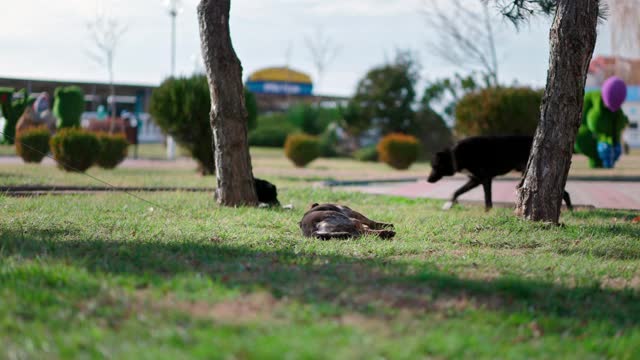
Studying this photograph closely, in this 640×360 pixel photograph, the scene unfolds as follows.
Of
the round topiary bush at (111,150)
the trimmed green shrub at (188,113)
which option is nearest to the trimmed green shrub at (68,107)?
the round topiary bush at (111,150)

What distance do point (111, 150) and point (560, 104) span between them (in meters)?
14.8

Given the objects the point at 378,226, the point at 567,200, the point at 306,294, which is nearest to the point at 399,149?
the point at 567,200

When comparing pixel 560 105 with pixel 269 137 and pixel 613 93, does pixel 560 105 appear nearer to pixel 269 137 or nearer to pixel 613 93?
pixel 613 93

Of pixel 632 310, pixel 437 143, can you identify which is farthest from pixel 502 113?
pixel 632 310

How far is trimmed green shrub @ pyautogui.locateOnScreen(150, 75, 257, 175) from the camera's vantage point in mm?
21812

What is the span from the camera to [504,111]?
2748 cm

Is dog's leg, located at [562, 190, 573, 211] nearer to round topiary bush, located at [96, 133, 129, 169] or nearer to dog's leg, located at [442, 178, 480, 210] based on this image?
dog's leg, located at [442, 178, 480, 210]

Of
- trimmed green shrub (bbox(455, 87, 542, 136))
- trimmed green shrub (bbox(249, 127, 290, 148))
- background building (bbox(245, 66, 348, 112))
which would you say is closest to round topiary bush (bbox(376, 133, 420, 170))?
trimmed green shrub (bbox(455, 87, 542, 136))

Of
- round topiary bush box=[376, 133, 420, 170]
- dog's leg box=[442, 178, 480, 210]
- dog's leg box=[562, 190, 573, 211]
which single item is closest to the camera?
dog's leg box=[562, 190, 573, 211]

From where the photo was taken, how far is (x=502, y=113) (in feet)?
90.4

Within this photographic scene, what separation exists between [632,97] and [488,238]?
179ft

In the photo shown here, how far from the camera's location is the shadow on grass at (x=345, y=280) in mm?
5398

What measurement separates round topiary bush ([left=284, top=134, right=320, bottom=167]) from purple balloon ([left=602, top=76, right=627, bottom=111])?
32.3 feet

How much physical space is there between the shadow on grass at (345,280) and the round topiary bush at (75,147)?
45.0 ft
